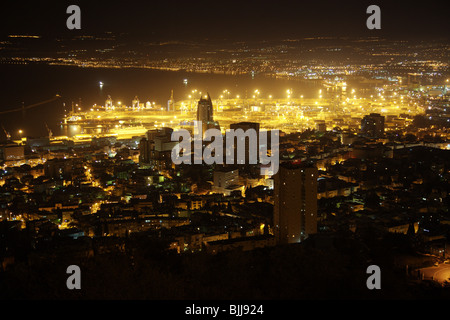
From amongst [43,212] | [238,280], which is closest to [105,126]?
[43,212]

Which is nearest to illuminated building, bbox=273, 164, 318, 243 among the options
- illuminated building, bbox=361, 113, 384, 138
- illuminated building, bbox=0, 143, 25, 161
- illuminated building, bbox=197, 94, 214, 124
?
illuminated building, bbox=0, 143, 25, 161

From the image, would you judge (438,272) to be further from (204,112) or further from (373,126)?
(204,112)

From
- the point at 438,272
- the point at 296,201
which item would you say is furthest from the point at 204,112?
the point at 438,272

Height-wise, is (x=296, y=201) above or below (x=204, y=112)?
below

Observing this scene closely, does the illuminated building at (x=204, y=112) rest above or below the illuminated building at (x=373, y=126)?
above

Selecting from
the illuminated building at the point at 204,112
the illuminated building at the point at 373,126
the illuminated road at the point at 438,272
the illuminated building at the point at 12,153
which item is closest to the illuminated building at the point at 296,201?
the illuminated road at the point at 438,272

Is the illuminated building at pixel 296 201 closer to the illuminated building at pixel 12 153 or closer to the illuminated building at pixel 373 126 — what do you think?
the illuminated building at pixel 12 153

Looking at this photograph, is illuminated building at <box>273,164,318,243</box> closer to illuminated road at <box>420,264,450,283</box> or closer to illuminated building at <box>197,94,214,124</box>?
illuminated road at <box>420,264,450,283</box>

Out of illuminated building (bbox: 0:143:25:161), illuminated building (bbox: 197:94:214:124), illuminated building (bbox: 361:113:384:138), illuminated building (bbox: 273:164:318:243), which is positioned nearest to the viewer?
illuminated building (bbox: 273:164:318:243)
